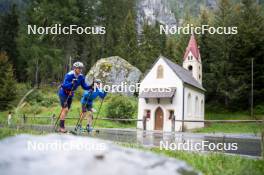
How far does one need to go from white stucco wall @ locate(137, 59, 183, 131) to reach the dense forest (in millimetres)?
8066

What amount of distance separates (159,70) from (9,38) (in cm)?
1843

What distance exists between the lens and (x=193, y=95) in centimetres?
3384

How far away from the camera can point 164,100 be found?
3128 centimetres

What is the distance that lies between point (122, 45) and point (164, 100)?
20.6 m

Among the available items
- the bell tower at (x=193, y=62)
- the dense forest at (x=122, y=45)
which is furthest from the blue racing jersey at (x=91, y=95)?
the bell tower at (x=193, y=62)

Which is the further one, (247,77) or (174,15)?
(174,15)

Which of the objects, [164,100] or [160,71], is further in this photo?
[160,71]

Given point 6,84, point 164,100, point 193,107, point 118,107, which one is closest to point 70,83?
point 6,84

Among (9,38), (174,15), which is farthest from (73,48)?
(174,15)

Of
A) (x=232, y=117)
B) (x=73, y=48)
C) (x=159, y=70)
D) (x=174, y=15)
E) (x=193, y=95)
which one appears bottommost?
(x=232, y=117)

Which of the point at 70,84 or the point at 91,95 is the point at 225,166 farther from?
the point at 91,95

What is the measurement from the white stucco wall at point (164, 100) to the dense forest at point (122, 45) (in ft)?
Result: 26.5

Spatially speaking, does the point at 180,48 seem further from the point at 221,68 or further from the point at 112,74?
the point at 112,74

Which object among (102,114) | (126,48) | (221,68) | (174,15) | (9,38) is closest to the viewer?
(102,114)
